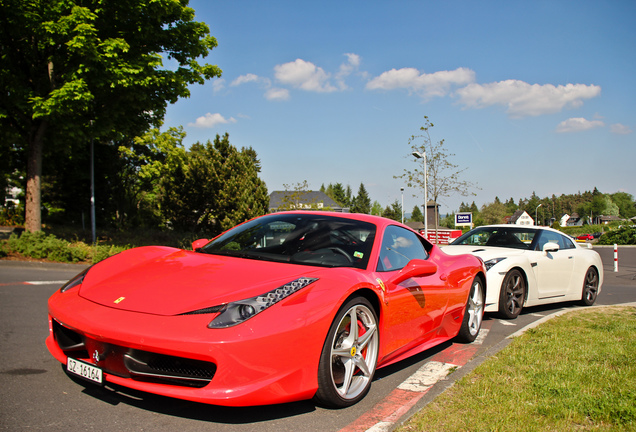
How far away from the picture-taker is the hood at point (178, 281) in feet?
9.06

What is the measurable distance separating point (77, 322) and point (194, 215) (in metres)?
26.8

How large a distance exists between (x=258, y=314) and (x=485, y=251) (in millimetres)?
5345

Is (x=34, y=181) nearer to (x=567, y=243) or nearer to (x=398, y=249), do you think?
(x=398, y=249)

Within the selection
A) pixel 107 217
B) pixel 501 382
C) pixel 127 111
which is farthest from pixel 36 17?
pixel 107 217

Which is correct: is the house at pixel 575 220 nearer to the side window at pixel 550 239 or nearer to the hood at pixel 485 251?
the side window at pixel 550 239

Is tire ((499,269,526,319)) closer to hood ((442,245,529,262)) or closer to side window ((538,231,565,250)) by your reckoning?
hood ((442,245,529,262))

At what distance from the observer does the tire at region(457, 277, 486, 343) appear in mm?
5125

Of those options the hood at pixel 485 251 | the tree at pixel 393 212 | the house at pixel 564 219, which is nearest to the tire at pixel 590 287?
the hood at pixel 485 251

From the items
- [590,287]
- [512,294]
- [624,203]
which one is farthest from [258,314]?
[624,203]

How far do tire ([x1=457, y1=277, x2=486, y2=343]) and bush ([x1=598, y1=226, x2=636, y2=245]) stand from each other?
4142 centimetres

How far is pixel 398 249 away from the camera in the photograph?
14.0 feet

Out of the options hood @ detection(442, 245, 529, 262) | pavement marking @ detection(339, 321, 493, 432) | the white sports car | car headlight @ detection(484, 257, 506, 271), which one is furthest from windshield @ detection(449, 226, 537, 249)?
pavement marking @ detection(339, 321, 493, 432)

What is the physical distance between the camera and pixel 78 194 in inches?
1048

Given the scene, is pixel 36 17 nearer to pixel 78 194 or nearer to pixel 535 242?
pixel 535 242
